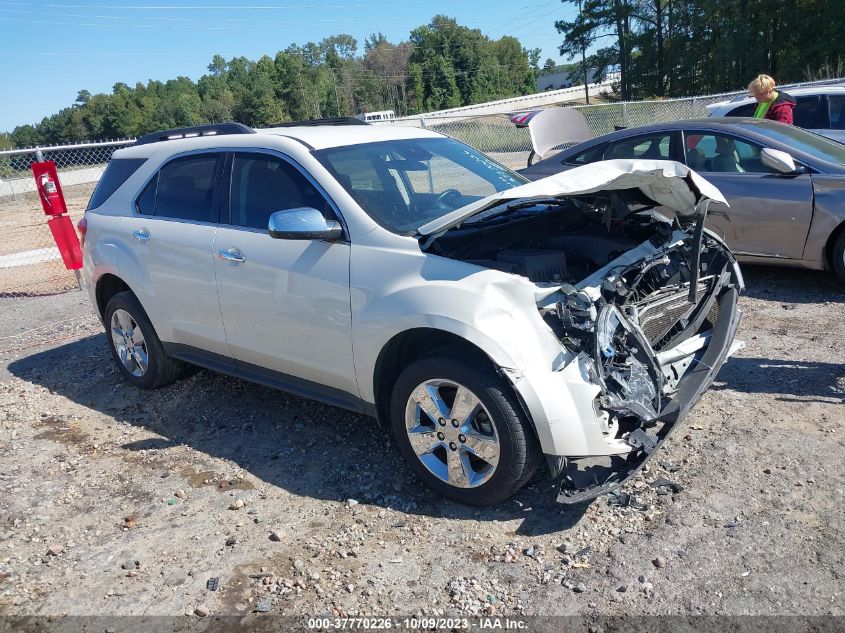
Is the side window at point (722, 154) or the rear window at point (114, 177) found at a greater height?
the rear window at point (114, 177)

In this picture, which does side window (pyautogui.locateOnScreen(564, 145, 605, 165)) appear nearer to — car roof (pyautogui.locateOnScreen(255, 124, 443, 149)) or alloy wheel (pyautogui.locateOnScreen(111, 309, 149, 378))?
car roof (pyautogui.locateOnScreen(255, 124, 443, 149))

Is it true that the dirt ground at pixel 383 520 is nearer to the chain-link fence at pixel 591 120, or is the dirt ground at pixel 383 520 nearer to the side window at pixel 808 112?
the side window at pixel 808 112

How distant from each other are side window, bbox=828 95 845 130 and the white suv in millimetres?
7155

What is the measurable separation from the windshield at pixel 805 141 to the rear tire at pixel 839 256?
70 centimetres

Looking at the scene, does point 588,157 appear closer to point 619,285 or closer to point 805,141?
point 805,141

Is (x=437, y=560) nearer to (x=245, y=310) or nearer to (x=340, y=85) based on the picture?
(x=245, y=310)

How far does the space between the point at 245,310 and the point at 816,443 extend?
3.34 metres

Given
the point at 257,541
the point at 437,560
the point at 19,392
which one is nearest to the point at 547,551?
the point at 437,560

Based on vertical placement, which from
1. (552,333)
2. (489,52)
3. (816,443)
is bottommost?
(816,443)

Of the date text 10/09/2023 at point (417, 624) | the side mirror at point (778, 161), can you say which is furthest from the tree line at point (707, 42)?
the date text 10/09/2023 at point (417, 624)

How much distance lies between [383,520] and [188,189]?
8.78 feet

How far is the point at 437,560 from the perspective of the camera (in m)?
3.23

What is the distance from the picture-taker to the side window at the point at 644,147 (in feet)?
22.8

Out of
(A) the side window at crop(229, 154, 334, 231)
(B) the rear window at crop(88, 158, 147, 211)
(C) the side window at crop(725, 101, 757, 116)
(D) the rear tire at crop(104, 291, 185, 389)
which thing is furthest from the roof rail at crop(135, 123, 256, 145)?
(C) the side window at crop(725, 101, 757, 116)
